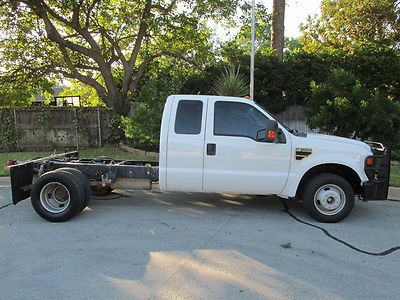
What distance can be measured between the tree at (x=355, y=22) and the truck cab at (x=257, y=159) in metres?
13.3

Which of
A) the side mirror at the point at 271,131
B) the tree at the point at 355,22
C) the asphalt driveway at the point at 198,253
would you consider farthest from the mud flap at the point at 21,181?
the tree at the point at 355,22

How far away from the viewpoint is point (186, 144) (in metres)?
5.92

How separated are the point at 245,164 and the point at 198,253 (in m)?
1.80

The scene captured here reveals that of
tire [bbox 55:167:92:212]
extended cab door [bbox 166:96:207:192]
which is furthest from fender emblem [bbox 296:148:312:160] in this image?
tire [bbox 55:167:92:212]

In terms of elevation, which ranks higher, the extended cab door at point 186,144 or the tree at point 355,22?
the tree at point 355,22

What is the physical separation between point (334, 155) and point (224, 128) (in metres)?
1.76

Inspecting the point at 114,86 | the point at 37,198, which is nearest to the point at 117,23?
the point at 114,86

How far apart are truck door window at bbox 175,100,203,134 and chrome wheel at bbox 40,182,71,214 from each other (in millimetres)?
2097

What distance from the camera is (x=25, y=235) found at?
5324mm

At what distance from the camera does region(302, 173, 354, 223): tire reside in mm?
5805

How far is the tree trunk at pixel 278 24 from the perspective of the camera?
15.4m

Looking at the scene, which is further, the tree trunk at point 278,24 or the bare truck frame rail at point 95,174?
the tree trunk at point 278,24

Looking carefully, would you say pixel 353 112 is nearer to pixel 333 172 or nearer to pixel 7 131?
pixel 333 172

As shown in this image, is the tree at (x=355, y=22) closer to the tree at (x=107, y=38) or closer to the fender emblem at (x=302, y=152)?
the tree at (x=107, y=38)
